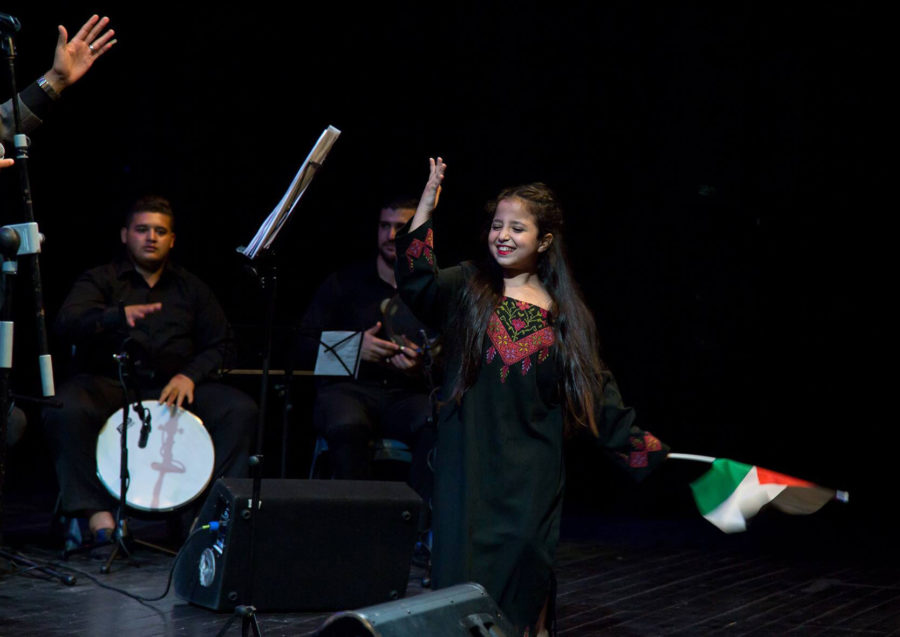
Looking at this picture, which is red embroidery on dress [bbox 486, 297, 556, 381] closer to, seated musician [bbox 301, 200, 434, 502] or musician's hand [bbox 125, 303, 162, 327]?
seated musician [bbox 301, 200, 434, 502]

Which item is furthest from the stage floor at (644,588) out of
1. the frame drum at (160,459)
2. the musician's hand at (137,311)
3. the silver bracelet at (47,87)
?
the silver bracelet at (47,87)

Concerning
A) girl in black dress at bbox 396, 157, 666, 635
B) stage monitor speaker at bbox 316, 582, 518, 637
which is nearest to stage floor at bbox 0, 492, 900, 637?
girl in black dress at bbox 396, 157, 666, 635

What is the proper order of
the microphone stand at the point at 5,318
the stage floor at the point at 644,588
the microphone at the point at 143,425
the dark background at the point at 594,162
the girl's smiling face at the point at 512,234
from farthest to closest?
the dark background at the point at 594,162 → the microphone at the point at 143,425 → the stage floor at the point at 644,588 → the microphone stand at the point at 5,318 → the girl's smiling face at the point at 512,234

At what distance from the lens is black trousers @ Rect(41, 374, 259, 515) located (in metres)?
4.71

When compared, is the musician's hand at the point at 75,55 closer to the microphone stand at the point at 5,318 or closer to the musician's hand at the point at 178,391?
the microphone stand at the point at 5,318

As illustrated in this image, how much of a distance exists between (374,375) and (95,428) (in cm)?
132

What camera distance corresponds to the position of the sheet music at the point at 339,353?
488cm

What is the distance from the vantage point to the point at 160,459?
4.72 meters

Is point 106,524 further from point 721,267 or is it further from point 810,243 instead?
point 810,243

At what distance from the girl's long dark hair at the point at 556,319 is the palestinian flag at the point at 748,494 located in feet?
1.07

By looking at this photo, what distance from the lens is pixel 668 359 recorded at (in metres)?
6.52

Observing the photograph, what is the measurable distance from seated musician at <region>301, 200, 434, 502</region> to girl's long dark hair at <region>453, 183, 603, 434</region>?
141 cm

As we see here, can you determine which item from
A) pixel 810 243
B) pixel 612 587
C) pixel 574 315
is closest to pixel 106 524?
pixel 612 587

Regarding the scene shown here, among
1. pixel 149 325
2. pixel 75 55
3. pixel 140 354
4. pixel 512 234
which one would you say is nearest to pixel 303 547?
pixel 512 234
